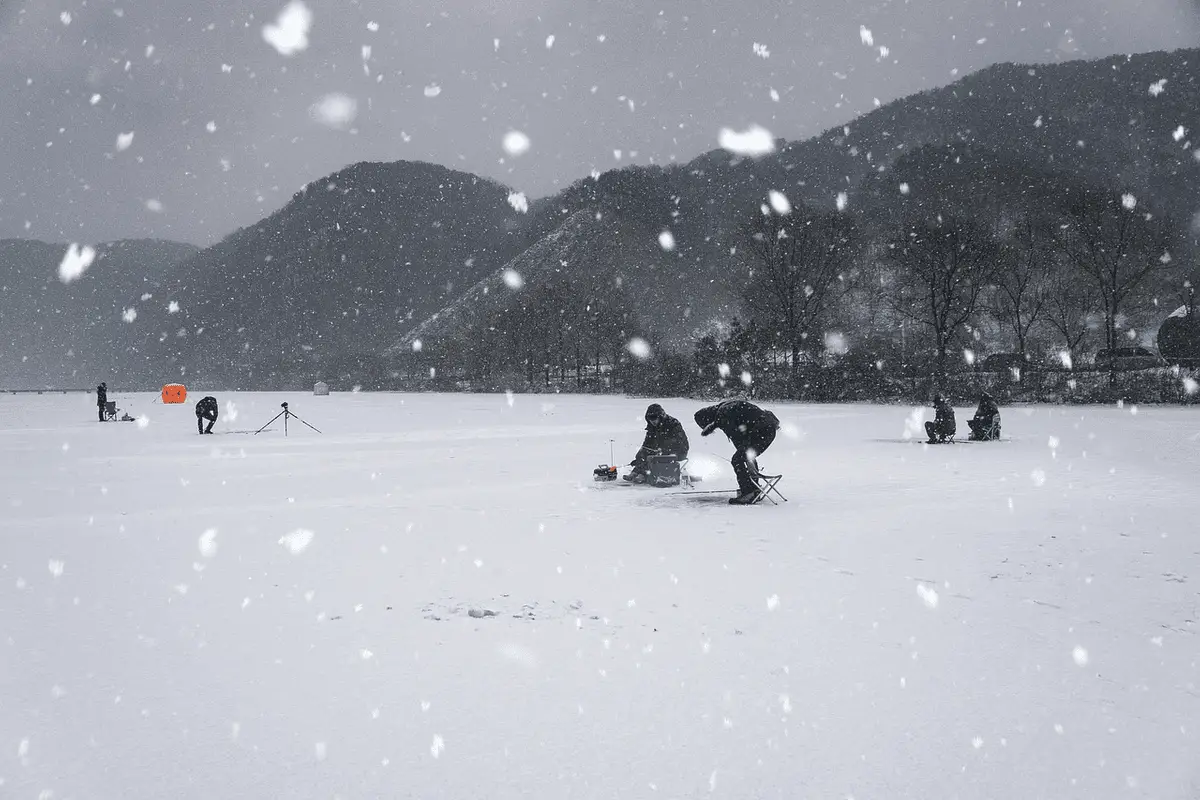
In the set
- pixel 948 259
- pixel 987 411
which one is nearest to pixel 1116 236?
pixel 948 259

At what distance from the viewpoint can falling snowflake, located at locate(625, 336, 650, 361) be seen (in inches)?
2852

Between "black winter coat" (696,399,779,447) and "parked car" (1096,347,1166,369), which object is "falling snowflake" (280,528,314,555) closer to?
"black winter coat" (696,399,779,447)

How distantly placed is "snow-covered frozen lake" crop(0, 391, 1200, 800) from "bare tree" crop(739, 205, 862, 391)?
40482 millimetres

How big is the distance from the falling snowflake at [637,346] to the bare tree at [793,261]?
61.5 ft

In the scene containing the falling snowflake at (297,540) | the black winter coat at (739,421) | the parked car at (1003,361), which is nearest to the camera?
the falling snowflake at (297,540)

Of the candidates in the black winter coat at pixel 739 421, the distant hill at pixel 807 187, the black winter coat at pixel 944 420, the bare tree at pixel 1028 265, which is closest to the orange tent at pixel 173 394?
the distant hill at pixel 807 187

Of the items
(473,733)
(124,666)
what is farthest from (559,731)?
(124,666)

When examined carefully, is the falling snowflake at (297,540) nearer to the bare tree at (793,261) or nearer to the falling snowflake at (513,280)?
the bare tree at (793,261)

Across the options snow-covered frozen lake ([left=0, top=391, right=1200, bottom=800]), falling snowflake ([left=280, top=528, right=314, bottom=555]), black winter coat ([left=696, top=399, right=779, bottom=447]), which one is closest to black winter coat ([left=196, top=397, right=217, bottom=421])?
snow-covered frozen lake ([left=0, top=391, right=1200, bottom=800])

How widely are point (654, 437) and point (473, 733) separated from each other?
9.71 meters

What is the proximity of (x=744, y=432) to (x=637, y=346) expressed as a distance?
63.3 meters

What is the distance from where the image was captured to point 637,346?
74625 millimetres

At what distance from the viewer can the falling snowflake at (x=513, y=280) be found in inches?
5684

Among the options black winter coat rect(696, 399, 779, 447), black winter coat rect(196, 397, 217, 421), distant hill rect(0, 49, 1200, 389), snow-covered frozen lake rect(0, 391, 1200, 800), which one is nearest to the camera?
snow-covered frozen lake rect(0, 391, 1200, 800)
